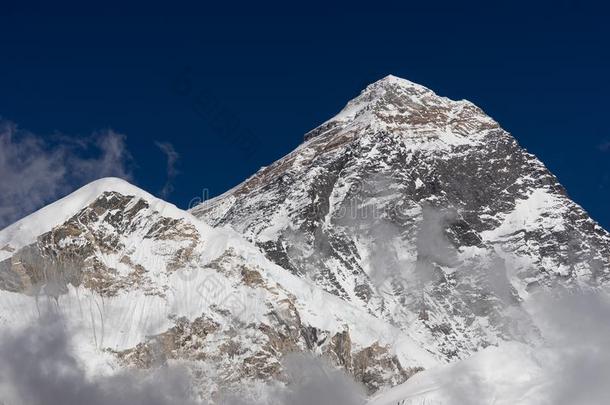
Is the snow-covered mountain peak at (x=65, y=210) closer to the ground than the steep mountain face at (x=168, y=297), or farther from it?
farther from it

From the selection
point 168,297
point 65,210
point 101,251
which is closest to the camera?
point 168,297

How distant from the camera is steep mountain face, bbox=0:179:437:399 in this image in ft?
420

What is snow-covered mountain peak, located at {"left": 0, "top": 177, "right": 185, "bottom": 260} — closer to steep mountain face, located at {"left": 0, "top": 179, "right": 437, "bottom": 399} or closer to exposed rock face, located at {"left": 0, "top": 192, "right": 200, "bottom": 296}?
steep mountain face, located at {"left": 0, "top": 179, "right": 437, "bottom": 399}

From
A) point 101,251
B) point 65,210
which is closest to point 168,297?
point 101,251

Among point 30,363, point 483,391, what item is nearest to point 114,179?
point 30,363

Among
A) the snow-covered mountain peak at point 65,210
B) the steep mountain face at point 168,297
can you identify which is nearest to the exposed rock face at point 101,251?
the steep mountain face at point 168,297

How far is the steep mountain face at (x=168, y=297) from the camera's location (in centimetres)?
12788

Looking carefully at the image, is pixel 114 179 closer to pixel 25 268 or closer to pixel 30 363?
pixel 25 268

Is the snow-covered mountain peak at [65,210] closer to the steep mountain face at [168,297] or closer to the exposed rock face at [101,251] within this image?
the steep mountain face at [168,297]

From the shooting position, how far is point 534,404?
3233 inches

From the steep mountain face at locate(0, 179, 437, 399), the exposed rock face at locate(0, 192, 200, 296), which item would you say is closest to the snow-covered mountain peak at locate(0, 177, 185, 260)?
the steep mountain face at locate(0, 179, 437, 399)

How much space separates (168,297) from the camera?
445 ft

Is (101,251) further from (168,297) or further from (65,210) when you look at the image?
(168,297)

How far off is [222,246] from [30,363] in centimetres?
3899
